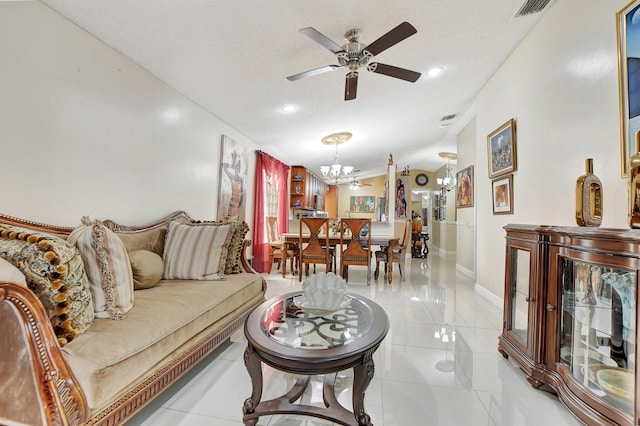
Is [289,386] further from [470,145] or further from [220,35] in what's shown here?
[470,145]

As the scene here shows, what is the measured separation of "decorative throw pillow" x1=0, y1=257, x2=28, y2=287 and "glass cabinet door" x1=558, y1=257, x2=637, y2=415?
96.9 inches

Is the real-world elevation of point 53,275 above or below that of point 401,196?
below

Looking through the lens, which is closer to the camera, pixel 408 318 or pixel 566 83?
pixel 566 83

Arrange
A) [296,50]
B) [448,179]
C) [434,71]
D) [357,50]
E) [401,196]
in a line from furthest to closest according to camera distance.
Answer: [401,196]
[448,179]
[434,71]
[296,50]
[357,50]

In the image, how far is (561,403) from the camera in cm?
151

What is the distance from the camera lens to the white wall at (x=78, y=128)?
62.7 inches

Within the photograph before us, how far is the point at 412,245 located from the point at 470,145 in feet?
11.4

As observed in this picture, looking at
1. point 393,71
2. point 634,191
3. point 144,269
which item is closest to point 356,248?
point 393,71

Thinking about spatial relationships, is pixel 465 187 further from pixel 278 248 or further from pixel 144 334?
pixel 144 334

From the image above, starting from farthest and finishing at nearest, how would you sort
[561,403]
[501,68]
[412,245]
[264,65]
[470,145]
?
[412,245] → [470,145] → [501,68] → [264,65] → [561,403]

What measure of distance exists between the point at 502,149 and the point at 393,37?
216cm

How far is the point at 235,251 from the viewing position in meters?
2.57

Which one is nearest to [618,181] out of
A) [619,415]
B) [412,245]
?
[619,415]

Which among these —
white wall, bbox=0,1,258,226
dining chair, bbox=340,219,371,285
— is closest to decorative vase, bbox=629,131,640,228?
dining chair, bbox=340,219,371,285
